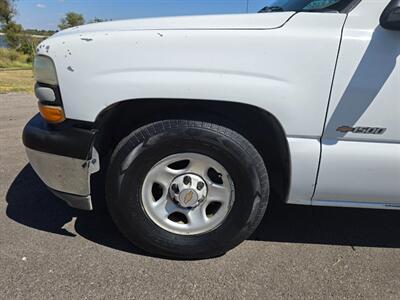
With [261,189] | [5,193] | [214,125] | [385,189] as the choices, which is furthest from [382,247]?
[5,193]

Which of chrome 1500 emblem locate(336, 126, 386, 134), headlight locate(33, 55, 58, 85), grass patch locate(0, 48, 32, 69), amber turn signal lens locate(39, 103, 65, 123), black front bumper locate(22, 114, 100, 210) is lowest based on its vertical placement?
grass patch locate(0, 48, 32, 69)

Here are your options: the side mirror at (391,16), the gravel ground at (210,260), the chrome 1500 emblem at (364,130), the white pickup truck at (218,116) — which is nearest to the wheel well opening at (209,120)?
the white pickup truck at (218,116)

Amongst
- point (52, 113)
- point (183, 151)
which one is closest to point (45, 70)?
point (52, 113)

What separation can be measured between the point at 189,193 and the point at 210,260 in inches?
19.2

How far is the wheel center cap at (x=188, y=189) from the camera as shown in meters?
2.40

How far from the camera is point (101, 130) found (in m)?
2.37

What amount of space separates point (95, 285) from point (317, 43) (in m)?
1.88

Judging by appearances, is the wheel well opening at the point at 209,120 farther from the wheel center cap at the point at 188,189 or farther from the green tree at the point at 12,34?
the green tree at the point at 12,34

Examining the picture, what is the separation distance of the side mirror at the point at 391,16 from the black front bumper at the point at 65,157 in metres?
1.76

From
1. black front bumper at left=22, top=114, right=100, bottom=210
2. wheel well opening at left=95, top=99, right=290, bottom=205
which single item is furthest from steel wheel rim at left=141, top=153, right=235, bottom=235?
black front bumper at left=22, top=114, right=100, bottom=210

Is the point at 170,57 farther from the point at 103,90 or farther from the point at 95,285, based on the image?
the point at 95,285

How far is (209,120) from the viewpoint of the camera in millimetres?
Result: 2293

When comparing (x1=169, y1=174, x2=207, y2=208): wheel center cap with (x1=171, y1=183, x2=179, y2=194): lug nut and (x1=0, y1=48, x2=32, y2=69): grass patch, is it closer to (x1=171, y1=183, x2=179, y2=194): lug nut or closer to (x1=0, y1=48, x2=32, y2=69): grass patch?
(x1=171, y1=183, x2=179, y2=194): lug nut

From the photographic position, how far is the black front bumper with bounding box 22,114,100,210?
2289mm
